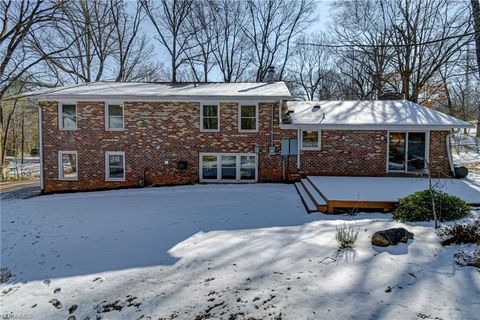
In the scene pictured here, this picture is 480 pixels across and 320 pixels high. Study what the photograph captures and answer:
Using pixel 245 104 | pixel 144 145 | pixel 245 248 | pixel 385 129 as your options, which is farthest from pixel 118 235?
pixel 385 129

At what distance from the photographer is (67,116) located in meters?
12.2

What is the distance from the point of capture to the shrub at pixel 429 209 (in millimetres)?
6164

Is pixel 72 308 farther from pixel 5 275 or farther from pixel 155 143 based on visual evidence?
pixel 155 143

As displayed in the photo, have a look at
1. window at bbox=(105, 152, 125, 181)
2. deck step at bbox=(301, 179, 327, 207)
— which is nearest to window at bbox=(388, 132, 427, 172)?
deck step at bbox=(301, 179, 327, 207)

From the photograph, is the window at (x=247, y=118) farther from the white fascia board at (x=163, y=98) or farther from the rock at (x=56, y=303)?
the rock at (x=56, y=303)

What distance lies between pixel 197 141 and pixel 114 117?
395cm

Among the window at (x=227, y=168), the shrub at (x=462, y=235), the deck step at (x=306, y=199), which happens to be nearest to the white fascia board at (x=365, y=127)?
the window at (x=227, y=168)

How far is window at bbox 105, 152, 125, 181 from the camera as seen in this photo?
12.2m

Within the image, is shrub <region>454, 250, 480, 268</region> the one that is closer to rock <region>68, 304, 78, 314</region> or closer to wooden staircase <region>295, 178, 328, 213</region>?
wooden staircase <region>295, 178, 328, 213</region>

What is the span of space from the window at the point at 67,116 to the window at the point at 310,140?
33.8 feet

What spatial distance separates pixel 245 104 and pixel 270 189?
158 inches

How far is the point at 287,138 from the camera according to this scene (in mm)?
11758

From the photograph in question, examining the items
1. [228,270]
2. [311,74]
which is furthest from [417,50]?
[228,270]

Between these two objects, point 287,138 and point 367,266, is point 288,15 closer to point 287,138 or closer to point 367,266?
point 287,138
